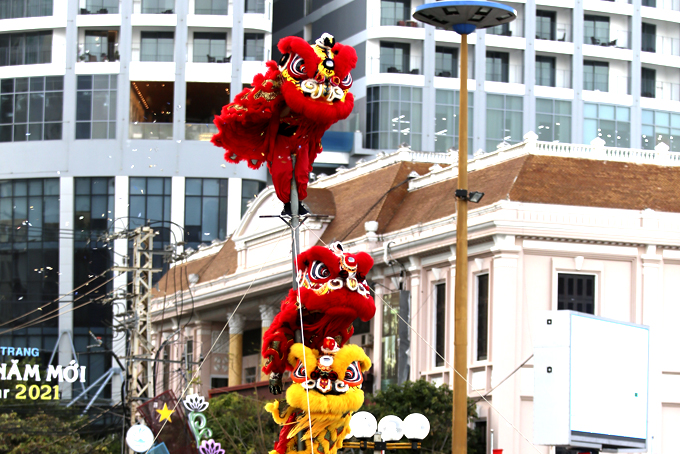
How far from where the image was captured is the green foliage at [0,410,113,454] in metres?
47.4

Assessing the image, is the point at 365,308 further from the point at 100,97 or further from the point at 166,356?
the point at 100,97

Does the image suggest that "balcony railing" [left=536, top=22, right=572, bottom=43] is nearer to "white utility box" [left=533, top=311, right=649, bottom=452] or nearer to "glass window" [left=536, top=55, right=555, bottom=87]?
"glass window" [left=536, top=55, right=555, bottom=87]

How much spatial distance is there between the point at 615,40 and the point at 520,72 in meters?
6.47

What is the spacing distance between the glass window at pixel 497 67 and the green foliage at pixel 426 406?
46757mm

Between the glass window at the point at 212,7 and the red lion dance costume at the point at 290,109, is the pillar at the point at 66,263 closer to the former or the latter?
the glass window at the point at 212,7

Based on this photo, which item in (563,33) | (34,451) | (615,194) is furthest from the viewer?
(563,33)

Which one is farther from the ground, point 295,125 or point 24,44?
point 24,44

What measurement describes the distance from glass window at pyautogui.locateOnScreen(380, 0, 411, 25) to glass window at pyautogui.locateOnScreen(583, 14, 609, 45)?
11.5 meters

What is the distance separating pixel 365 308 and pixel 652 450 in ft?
90.2

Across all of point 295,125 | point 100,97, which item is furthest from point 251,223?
point 295,125

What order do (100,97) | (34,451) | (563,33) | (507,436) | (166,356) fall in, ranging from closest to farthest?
1. (507,436)
2. (34,451)
3. (166,356)
4. (100,97)
5. (563,33)

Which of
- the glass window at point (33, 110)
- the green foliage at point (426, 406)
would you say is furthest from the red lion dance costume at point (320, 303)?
the glass window at point (33, 110)

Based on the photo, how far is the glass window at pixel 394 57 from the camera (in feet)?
274

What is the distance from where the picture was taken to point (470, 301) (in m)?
42.9
